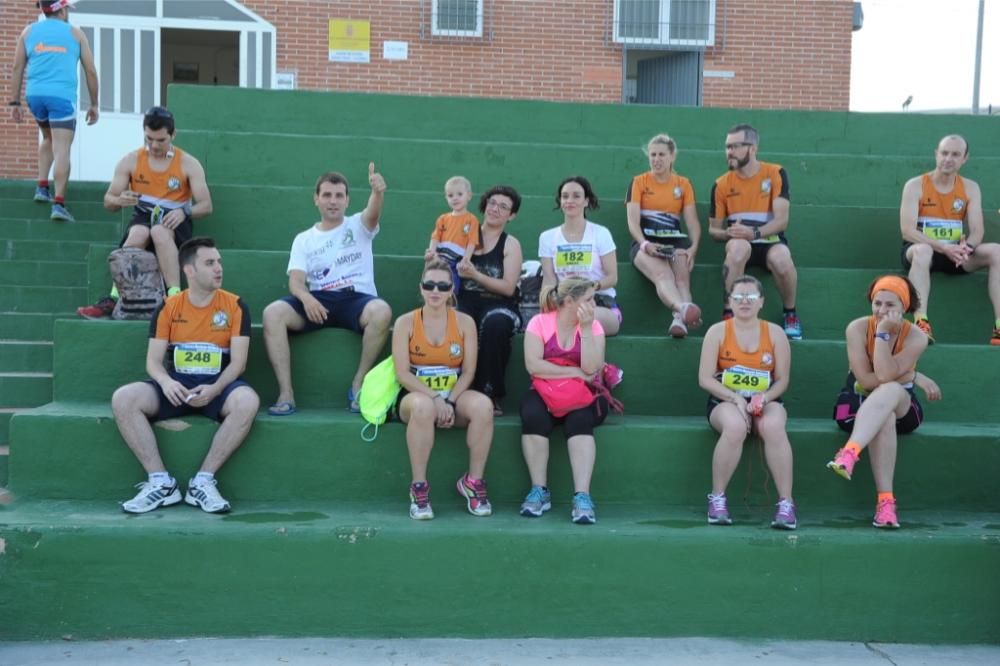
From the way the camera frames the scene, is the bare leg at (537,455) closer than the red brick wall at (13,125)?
Yes

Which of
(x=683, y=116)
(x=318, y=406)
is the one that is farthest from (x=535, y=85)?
(x=318, y=406)

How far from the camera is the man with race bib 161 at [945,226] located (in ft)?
20.4

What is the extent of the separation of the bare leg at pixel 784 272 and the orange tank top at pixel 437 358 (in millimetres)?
2107

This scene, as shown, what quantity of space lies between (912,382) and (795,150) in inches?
154

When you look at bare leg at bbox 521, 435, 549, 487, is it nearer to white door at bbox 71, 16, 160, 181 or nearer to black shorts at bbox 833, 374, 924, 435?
black shorts at bbox 833, 374, 924, 435

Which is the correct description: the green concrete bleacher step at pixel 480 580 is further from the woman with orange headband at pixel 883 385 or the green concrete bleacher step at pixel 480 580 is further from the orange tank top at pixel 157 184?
the orange tank top at pixel 157 184

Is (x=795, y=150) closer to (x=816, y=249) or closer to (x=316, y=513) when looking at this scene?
(x=816, y=249)

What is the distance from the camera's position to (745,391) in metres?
5.04

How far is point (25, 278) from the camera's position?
716 cm

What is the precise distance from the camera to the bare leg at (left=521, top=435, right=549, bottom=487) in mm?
4922

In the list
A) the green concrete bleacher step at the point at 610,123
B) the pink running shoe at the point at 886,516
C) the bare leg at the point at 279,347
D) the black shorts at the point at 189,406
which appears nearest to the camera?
the pink running shoe at the point at 886,516

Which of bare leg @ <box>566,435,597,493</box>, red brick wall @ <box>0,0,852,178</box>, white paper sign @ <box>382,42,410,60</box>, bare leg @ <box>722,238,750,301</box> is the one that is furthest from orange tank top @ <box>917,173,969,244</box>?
white paper sign @ <box>382,42,410,60</box>

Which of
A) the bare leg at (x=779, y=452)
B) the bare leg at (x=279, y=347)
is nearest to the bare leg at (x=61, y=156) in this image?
the bare leg at (x=279, y=347)

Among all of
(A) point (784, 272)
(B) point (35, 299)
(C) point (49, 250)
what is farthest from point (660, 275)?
(C) point (49, 250)
